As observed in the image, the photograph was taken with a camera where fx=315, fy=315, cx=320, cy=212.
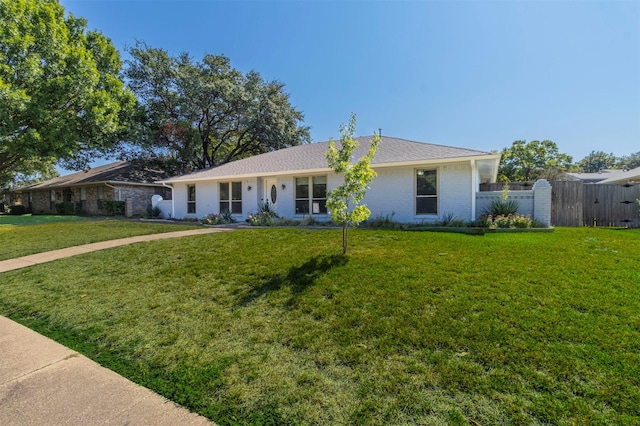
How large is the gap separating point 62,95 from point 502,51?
2171cm

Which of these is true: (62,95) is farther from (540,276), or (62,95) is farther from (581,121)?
(581,121)

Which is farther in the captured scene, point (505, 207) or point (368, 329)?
A: point (505, 207)

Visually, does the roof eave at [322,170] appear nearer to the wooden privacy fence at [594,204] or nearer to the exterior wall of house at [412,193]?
the exterior wall of house at [412,193]

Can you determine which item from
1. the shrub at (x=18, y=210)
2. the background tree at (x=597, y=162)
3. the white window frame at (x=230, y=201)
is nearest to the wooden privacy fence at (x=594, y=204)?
the white window frame at (x=230, y=201)

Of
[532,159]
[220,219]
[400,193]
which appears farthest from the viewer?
[532,159]

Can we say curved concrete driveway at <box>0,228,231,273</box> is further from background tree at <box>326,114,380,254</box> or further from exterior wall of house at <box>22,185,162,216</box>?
exterior wall of house at <box>22,185,162,216</box>

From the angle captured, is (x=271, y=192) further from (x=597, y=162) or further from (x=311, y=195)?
(x=597, y=162)

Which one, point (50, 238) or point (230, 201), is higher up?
point (230, 201)

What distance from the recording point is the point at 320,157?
577 inches

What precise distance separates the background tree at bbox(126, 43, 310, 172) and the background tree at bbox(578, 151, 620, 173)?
2286 inches

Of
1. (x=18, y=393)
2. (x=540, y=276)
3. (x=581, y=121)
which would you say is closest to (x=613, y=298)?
(x=540, y=276)

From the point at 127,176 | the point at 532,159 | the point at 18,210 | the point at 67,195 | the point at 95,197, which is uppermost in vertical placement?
the point at 532,159

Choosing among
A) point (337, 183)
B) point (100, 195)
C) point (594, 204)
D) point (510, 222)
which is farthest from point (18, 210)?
point (594, 204)

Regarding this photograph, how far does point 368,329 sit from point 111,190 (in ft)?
85.1
